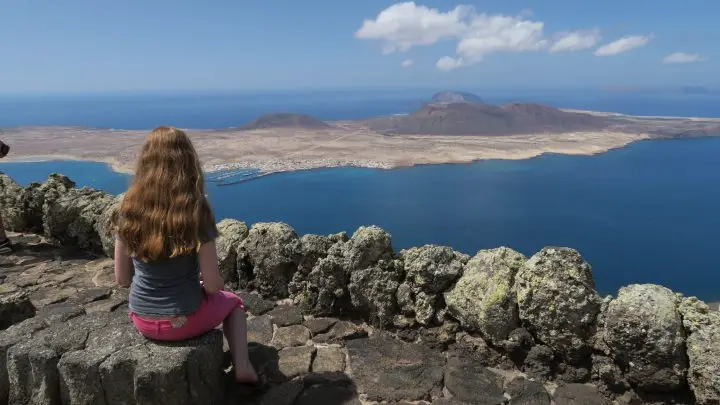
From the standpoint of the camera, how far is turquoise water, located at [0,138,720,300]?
1439 inches

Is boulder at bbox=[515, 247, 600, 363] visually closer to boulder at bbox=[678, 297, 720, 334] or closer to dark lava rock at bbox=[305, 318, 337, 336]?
boulder at bbox=[678, 297, 720, 334]

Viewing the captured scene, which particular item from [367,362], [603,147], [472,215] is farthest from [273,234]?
[603,147]

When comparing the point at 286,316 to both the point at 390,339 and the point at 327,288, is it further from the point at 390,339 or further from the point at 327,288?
the point at 390,339

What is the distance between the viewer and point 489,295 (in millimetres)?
3750

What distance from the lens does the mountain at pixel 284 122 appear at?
106m

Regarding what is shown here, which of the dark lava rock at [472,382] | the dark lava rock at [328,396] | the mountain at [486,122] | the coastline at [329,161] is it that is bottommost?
the coastline at [329,161]

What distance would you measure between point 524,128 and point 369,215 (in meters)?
76.8

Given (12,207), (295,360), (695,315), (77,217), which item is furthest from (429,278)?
(12,207)

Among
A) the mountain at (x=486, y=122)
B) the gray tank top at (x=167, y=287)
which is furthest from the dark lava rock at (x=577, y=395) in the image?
the mountain at (x=486, y=122)

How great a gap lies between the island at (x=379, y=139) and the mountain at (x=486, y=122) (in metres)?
0.23

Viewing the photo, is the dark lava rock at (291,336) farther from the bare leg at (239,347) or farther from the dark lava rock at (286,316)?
the bare leg at (239,347)

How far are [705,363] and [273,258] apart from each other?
3.78 m

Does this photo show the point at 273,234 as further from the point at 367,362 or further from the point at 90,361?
the point at 90,361

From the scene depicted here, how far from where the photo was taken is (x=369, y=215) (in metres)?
44.5
